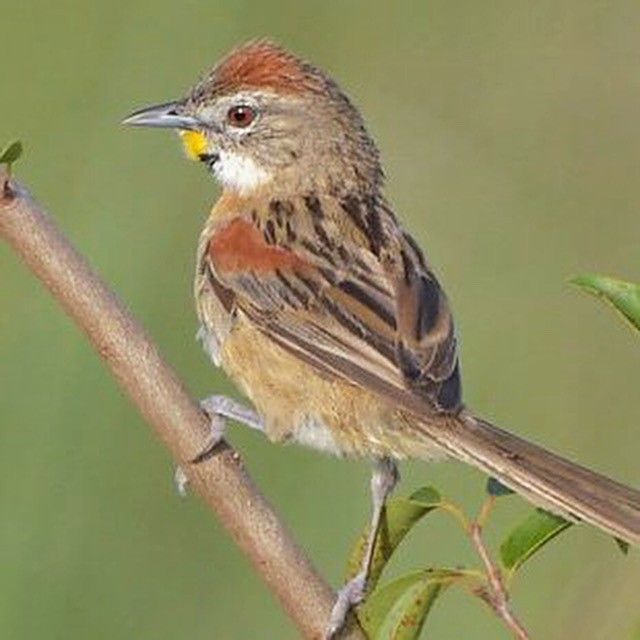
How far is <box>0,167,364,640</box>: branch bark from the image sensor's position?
348 centimetres

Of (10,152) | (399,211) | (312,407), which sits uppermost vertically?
(10,152)

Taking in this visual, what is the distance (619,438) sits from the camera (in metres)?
5.95

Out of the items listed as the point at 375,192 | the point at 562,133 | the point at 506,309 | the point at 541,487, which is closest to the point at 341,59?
the point at 562,133

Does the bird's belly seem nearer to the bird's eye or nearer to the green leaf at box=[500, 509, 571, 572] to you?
the green leaf at box=[500, 509, 571, 572]

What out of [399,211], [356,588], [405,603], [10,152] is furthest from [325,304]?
[399,211]

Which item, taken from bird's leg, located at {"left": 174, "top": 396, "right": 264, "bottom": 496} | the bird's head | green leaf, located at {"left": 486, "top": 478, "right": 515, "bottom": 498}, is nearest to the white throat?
the bird's head

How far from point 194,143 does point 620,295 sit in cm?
214

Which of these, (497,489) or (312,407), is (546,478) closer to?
(497,489)

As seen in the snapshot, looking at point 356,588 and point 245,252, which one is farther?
point 245,252

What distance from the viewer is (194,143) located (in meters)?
5.41

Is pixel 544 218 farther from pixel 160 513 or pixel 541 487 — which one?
pixel 541 487

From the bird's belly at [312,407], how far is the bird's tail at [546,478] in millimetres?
→ 142

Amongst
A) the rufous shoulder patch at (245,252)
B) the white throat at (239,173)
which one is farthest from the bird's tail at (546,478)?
the white throat at (239,173)

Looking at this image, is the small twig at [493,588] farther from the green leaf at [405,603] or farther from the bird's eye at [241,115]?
the bird's eye at [241,115]
